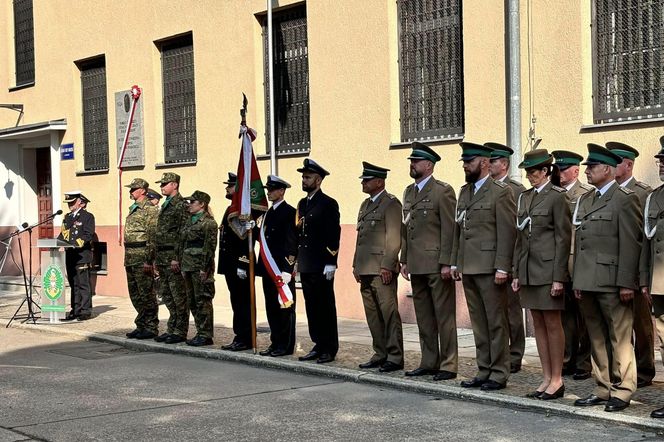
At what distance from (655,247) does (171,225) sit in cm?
680

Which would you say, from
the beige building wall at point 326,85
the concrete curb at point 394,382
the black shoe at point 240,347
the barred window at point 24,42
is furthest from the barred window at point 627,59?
the barred window at point 24,42

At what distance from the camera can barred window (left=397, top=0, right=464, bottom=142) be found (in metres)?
13.3

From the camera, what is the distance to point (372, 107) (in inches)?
563

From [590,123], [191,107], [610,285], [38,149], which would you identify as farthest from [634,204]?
[38,149]

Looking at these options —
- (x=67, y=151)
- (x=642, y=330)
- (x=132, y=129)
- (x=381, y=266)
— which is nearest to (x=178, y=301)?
(x=381, y=266)

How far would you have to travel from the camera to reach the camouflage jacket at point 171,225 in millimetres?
12730

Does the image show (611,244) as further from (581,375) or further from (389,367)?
(389,367)

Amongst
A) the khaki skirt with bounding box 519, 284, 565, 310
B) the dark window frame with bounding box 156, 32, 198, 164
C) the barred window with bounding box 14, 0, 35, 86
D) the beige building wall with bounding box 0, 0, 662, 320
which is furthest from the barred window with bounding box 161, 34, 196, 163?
the khaki skirt with bounding box 519, 284, 565, 310

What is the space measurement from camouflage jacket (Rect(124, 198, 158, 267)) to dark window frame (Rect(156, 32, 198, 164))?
4382 millimetres

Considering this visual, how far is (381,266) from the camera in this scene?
403 inches

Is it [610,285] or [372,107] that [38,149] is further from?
[610,285]

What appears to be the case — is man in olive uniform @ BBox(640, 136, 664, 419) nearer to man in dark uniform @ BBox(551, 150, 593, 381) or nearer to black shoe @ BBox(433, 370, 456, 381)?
man in dark uniform @ BBox(551, 150, 593, 381)

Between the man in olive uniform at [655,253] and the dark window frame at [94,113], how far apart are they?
14025mm

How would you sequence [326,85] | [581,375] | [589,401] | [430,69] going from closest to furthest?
[589,401] → [581,375] → [430,69] → [326,85]
